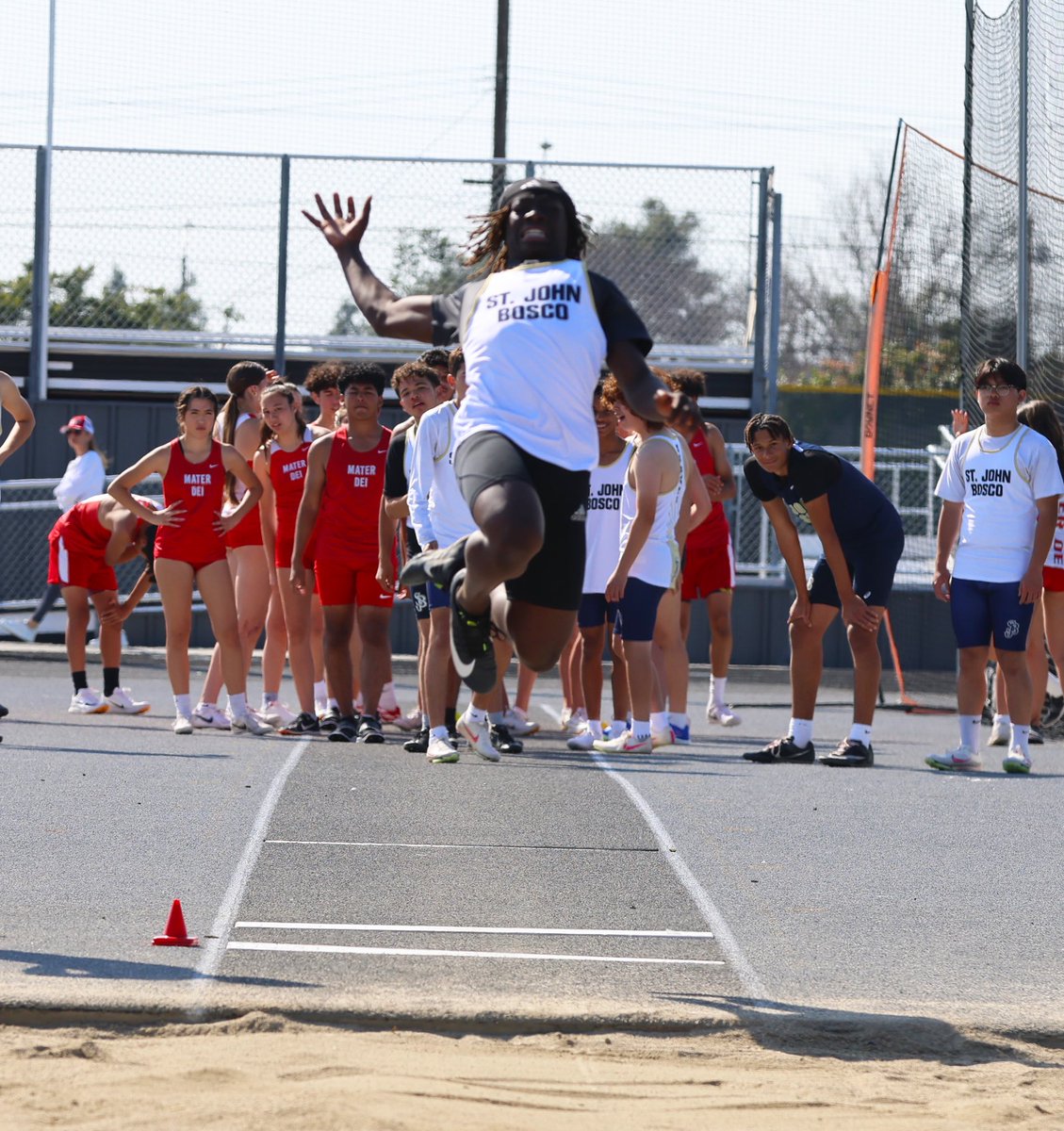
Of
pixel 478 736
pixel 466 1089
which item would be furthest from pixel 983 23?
pixel 466 1089

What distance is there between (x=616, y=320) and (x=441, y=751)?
11.1ft

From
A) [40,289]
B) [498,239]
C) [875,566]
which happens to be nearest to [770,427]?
[875,566]

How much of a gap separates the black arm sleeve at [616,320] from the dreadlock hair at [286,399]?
452cm

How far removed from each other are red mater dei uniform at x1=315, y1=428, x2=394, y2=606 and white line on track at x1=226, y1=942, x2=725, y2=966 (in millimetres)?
4313

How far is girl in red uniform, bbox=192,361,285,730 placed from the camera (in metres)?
9.88

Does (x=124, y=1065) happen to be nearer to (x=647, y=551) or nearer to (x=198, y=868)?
(x=198, y=868)

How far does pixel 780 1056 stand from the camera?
4215 mm

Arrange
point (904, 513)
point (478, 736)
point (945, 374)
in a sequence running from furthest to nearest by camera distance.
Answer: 1. point (904, 513)
2. point (945, 374)
3. point (478, 736)

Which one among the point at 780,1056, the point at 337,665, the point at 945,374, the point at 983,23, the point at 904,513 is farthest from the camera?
the point at 904,513

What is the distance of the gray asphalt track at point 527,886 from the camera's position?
454 cm

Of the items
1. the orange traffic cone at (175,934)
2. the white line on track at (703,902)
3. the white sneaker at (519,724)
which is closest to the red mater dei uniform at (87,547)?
the white sneaker at (519,724)

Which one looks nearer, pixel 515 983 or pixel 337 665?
pixel 515 983

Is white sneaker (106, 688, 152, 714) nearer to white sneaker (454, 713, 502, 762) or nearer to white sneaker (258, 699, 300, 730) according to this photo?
white sneaker (258, 699, 300, 730)

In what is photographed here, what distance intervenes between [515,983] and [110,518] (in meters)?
6.70
